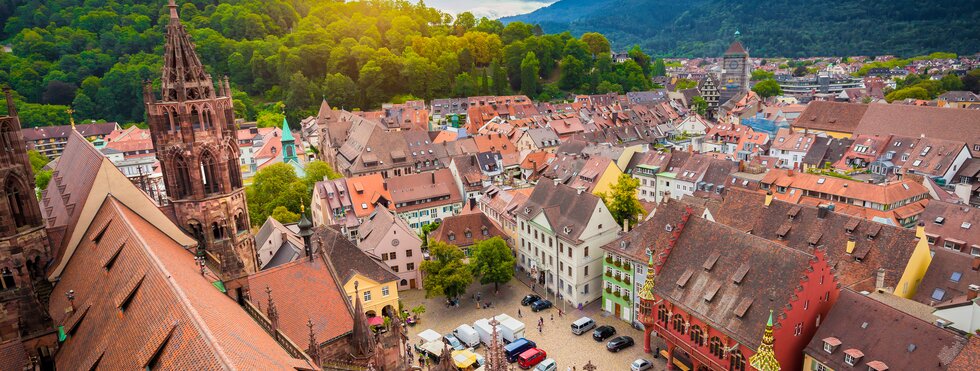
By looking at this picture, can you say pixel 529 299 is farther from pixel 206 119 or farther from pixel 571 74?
pixel 571 74

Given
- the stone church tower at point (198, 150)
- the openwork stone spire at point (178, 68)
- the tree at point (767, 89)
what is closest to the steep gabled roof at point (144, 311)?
the stone church tower at point (198, 150)

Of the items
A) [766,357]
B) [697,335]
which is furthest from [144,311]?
[697,335]

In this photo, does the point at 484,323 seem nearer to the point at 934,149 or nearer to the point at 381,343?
the point at 381,343

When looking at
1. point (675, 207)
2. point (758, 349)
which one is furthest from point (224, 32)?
point (758, 349)

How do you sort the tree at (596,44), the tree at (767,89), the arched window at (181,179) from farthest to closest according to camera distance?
the tree at (596,44), the tree at (767,89), the arched window at (181,179)

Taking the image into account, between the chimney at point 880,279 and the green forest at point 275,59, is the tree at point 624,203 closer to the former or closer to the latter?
the chimney at point 880,279

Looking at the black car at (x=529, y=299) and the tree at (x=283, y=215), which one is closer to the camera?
the black car at (x=529, y=299)
